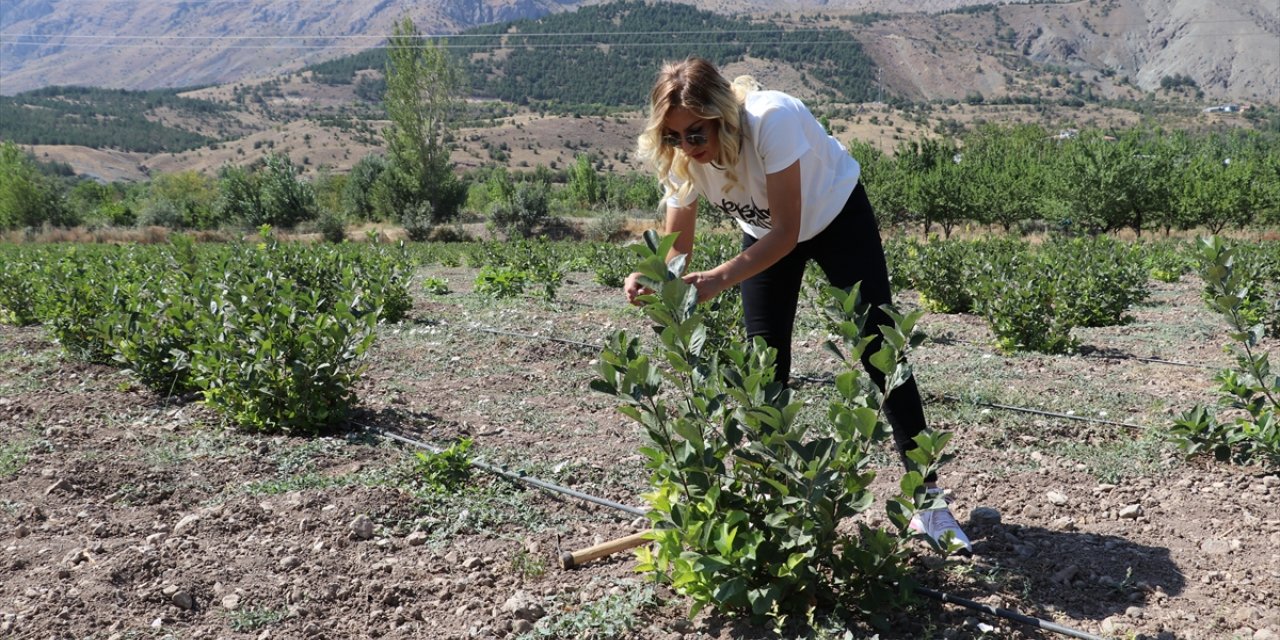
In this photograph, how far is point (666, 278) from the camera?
6.18ft

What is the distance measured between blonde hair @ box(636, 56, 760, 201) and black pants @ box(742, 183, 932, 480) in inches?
16.2

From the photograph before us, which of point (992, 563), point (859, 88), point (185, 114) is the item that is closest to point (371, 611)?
point (992, 563)

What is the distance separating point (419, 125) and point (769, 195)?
38.3m

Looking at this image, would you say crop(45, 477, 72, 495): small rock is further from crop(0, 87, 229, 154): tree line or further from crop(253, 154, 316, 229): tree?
crop(0, 87, 229, 154): tree line

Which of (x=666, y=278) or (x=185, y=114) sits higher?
(x=666, y=278)

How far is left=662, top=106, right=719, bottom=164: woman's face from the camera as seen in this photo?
232 cm

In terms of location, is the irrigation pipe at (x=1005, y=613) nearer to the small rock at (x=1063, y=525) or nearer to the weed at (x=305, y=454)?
the small rock at (x=1063, y=525)

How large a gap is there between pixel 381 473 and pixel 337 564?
785 mm

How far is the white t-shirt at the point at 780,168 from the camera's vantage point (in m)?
2.33

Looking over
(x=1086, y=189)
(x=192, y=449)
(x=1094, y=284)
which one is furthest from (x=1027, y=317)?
(x=1086, y=189)

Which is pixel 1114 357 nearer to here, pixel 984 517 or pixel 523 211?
pixel 984 517

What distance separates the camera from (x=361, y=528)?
294cm

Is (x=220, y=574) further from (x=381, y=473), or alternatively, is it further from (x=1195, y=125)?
(x=1195, y=125)

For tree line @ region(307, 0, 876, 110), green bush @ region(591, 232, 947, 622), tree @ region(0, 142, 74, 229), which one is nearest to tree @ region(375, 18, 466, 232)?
tree @ region(0, 142, 74, 229)
